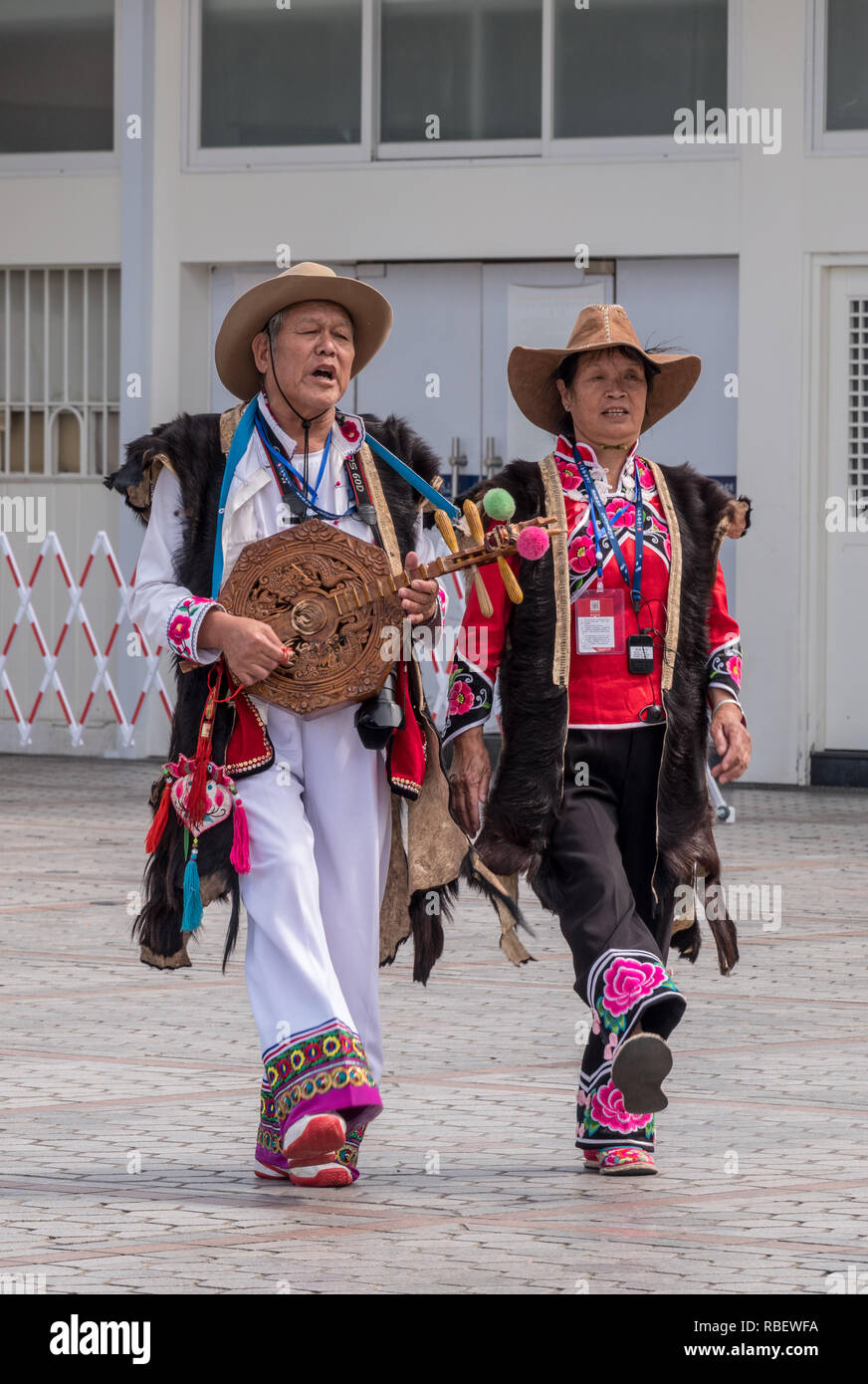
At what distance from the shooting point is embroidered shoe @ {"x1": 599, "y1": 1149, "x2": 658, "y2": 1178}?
5.76 meters

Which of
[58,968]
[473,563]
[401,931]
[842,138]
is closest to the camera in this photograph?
[473,563]

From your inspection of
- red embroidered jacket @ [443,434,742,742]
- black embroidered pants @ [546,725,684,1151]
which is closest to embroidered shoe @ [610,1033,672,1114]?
black embroidered pants @ [546,725,684,1151]

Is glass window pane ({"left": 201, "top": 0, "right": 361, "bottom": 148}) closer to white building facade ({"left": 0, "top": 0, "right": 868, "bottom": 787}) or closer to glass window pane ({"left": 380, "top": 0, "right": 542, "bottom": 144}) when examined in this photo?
white building facade ({"left": 0, "top": 0, "right": 868, "bottom": 787})

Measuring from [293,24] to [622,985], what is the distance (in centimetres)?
1233

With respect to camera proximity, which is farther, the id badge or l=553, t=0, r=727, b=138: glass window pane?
l=553, t=0, r=727, b=138: glass window pane

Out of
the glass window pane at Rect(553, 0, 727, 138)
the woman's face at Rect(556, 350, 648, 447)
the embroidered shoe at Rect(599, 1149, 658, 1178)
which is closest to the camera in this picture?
the embroidered shoe at Rect(599, 1149, 658, 1178)

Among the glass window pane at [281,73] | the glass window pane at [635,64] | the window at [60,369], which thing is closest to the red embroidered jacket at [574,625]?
the glass window pane at [635,64]

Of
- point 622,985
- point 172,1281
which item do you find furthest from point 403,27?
point 172,1281

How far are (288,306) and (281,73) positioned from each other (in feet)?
37.4

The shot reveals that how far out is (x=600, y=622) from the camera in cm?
595

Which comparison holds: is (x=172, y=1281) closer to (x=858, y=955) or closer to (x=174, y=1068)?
(x=174, y=1068)

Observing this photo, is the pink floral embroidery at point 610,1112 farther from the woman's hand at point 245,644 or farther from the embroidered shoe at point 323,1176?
the woman's hand at point 245,644

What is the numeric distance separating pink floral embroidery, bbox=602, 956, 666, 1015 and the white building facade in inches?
393

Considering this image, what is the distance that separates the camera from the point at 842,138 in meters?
15.4
